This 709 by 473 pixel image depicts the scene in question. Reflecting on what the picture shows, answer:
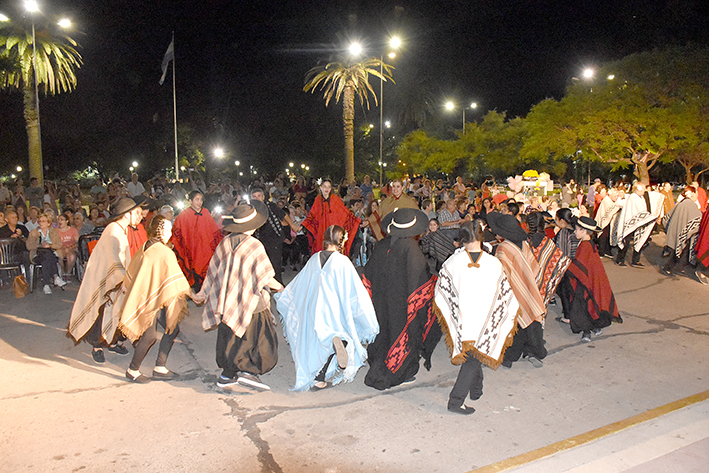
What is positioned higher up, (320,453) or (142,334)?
(142,334)

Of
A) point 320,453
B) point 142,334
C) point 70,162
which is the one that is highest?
point 70,162

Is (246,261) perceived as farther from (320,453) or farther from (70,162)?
(70,162)

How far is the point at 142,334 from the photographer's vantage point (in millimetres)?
5250

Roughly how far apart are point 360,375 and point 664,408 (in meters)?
2.67

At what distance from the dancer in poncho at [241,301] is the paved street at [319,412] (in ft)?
0.99

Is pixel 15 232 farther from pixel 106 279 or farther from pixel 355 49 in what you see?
pixel 355 49

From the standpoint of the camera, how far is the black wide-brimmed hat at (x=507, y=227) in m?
5.35

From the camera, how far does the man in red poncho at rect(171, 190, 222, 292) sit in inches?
336

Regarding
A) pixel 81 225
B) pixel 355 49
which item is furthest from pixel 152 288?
pixel 355 49

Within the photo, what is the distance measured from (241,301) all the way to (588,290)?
160 inches

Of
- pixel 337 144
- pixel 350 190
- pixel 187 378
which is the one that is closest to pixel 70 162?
pixel 337 144

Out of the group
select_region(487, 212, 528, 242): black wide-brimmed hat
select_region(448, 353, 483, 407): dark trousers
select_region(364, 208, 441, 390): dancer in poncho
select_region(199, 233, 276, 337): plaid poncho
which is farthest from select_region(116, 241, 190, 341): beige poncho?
select_region(487, 212, 528, 242): black wide-brimmed hat

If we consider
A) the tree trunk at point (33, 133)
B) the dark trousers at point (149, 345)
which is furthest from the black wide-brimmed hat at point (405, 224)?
the tree trunk at point (33, 133)

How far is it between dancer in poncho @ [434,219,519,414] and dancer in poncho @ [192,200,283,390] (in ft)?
4.98
